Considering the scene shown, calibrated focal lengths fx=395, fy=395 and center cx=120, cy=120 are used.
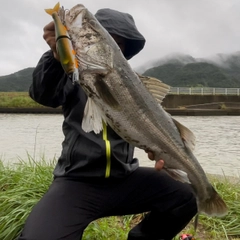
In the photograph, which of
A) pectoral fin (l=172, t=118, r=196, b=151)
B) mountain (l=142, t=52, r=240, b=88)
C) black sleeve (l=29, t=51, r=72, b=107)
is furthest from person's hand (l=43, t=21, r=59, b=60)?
mountain (l=142, t=52, r=240, b=88)

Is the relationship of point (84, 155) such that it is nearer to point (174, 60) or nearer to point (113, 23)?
point (113, 23)

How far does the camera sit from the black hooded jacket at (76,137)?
3.03 meters

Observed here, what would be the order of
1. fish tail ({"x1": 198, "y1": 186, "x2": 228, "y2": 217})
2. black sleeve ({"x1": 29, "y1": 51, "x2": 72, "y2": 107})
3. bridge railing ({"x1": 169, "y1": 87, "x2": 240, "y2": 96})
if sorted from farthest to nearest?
1. bridge railing ({"x1": 169, "y1": 87, "x2": 240, "y2": 96})
2. fish tail ({"x1": 198, "y1": 186, "x2": 228, "y2": 217})
3. black sleeve ({"x1": 29, "y1": 51, "x2": 72, "y2": 107})

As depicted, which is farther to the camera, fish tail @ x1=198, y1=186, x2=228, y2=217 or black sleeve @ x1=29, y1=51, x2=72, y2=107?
fish tail @ x1=198, y1=186, x2=228, y2=217

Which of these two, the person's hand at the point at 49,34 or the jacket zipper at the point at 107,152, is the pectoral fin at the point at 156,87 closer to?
the jacket zipper at the point at 107,152

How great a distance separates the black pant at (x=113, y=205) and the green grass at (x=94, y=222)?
54cm

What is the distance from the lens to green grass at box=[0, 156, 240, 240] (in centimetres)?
383

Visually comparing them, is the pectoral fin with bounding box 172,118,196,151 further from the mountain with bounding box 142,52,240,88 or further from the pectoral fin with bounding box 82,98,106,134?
the mountain with bounding box 142,52,240,88

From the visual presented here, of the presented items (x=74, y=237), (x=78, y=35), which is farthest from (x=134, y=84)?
(x=74, y=237)

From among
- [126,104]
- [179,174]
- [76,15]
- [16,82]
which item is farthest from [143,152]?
[16,82]

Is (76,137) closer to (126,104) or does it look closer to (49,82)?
(49,82)

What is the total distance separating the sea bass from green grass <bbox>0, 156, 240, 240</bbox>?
104 cm

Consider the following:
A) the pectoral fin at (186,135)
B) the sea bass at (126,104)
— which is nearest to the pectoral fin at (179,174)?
the sea bass at (126,104)

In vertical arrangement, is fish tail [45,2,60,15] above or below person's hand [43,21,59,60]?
above
